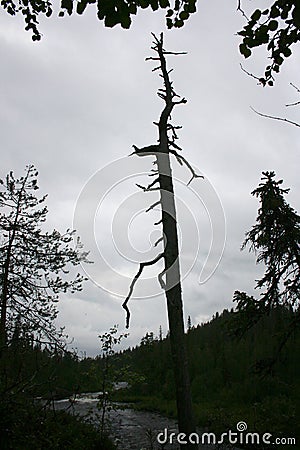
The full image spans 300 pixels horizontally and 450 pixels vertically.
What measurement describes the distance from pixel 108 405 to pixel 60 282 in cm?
340

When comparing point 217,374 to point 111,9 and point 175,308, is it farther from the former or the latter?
point 111,9

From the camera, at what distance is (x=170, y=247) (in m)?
5.33

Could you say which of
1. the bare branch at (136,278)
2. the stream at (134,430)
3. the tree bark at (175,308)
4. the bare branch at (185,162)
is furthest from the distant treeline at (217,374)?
the bare branch at (185,162)

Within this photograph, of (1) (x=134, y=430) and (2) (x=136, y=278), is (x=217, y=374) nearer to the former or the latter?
(1) (x=134, y=430)

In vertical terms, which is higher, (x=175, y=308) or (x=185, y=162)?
(x=185, y=162)

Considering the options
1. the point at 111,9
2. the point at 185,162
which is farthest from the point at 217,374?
the point at 111,9

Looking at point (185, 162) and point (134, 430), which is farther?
point (134, 430)

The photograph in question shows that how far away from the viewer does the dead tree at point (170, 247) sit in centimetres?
495

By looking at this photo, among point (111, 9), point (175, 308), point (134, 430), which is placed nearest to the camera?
point (111, 9)

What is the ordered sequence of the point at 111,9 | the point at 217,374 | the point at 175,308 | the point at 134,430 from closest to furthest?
1. the point at 111,9
2. the point at 175,308
3. the point at 134,430
4. the point at 217,374

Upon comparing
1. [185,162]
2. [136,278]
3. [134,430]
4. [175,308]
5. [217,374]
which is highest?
[185,162]

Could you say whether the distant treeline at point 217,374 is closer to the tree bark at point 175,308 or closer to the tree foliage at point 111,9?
the tree bark at point 175,308

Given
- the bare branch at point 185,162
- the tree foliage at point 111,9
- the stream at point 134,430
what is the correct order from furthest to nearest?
the stream at point 134,430 < the bare branch at point 185,162 < the tree foliage at point 111,9

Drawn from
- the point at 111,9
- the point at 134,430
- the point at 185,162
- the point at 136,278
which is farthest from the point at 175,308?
the point at 134,430
